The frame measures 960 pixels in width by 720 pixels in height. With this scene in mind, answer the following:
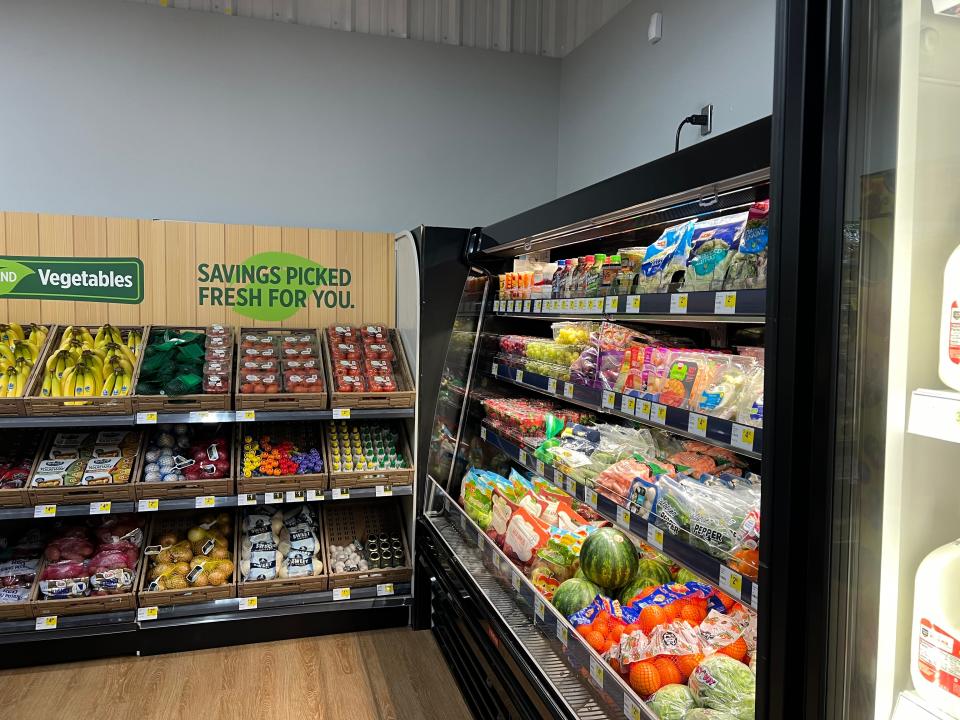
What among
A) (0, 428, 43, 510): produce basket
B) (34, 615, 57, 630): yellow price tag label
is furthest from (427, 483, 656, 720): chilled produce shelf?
(0, 428, 43, 510): produce basket

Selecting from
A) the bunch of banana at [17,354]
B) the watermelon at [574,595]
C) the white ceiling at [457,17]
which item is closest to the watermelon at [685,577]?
the watermelon at [574,595]

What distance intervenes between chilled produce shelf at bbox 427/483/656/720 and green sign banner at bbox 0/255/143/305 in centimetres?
221

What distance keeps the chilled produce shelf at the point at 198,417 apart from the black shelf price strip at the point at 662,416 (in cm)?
112

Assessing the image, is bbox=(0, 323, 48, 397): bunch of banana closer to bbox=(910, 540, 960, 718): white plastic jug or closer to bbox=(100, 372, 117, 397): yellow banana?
bbox=(100, 372, 117, 397): yellow banana

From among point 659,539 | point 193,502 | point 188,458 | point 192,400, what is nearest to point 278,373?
point 192,400

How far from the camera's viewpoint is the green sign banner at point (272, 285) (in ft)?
13.6

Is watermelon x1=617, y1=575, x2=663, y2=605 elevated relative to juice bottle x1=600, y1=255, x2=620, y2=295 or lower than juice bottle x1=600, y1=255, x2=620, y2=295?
lower

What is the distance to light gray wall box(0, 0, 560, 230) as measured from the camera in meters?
4.11

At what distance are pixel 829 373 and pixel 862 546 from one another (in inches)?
9.8

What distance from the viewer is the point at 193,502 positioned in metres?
3.63

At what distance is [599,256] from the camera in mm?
2500

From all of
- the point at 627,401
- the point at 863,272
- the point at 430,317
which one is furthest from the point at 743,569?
the point at 430,317

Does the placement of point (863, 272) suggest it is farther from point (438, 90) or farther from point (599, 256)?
point (438, 90)

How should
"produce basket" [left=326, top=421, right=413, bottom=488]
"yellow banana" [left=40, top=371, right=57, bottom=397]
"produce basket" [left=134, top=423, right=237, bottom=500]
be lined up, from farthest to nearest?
"produce basket" [left=326, top=421, right=413, bottom=488]
"produce basket" [left=134, top=423, right=237, bottom=500]
"yellow banana" [left=40, top=371, right=57, bottom=397]
